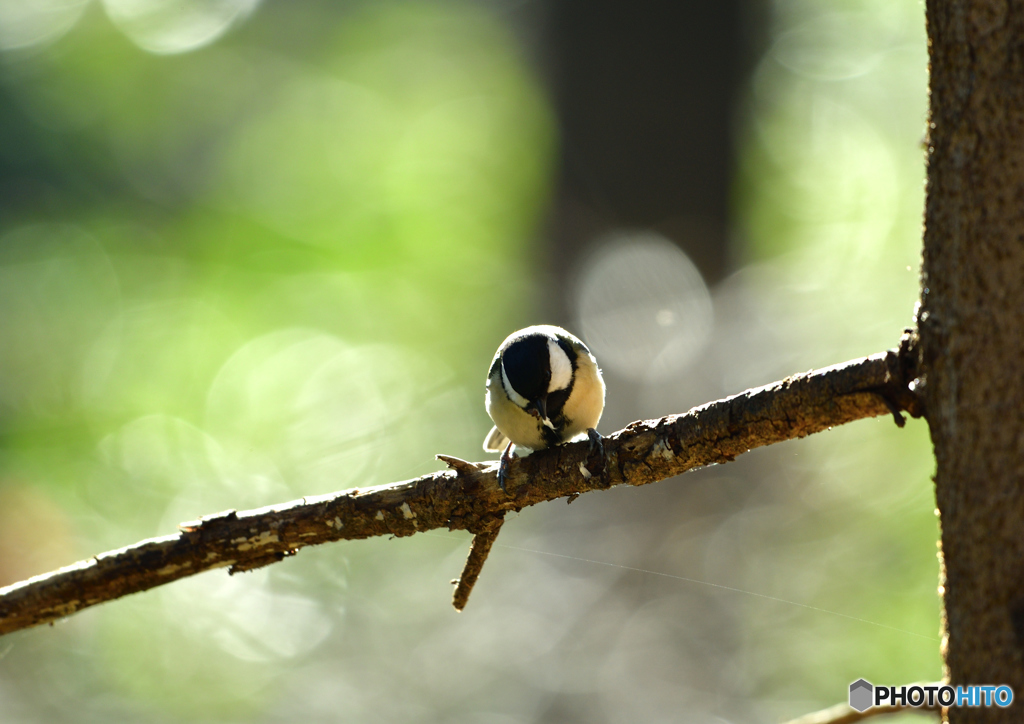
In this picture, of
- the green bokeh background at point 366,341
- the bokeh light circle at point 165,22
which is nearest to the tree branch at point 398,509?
the green bokeh background at point 366,341

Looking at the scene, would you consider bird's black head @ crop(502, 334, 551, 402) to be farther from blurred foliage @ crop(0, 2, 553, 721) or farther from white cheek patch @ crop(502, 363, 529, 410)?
blurred foliage @ crop(0, 2, 553, 721)

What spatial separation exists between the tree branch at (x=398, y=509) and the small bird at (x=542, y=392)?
42 centimetres

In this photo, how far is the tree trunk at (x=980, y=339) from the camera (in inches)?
40.7

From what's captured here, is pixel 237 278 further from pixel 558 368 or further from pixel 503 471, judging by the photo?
pixel 503 471

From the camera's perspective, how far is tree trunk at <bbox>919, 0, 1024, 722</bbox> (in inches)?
40.7

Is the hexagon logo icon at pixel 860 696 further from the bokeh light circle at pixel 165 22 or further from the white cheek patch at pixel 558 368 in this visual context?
the bokeh light circle at pixel 165 22

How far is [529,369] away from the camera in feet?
7.50

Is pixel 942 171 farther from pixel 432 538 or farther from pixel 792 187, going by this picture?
pixel 792 187

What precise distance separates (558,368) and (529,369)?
0.52 feet

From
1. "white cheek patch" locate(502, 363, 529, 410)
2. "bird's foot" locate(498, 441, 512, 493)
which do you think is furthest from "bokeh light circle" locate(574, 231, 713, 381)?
"bird's foot" locate(498, 441, 512, 493)

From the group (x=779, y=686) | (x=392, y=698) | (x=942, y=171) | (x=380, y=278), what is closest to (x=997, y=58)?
(x=942, y=171)

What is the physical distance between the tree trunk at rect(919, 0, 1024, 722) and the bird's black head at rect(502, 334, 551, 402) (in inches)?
50.3

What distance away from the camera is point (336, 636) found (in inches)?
247

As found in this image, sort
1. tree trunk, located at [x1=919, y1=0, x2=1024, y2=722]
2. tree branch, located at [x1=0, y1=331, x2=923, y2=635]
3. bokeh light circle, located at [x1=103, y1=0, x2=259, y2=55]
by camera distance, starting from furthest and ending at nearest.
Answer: bokeh light circle, located at [x1=103, y1=0, x2=259, y2=55]
tree branch, located at [x1=0, y1=331, x2=923, y2=635]
tree trunk, located at [x1=919, y1=0, x2=1024, y2=722]
